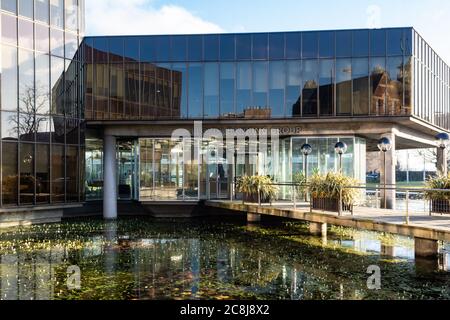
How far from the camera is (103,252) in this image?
1567cm

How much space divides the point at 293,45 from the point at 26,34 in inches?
554

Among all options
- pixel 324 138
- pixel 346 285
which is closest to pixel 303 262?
pixel 346 285

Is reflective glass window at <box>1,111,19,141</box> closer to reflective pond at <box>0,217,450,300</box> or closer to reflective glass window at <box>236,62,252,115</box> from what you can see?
reflective pond at <box>0,217,450,300</box>

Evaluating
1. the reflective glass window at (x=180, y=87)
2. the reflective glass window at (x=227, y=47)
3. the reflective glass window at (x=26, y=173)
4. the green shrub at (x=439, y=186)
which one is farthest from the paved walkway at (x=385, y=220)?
the reflective glass window at (x=26, y=173)

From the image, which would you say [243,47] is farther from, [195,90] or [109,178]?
[109,178]

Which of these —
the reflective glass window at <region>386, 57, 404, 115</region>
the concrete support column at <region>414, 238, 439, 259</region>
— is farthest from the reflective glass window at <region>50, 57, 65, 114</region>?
the concrete support column at <region>414, 238, 439, 259</region>

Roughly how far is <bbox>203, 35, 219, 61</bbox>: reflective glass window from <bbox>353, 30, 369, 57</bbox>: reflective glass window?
7.69 meters

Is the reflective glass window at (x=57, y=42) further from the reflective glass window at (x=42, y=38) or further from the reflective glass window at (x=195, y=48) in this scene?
the reflective glass window at (x=195, y=48)

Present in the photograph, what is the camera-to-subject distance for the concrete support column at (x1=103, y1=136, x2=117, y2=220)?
87.5ft

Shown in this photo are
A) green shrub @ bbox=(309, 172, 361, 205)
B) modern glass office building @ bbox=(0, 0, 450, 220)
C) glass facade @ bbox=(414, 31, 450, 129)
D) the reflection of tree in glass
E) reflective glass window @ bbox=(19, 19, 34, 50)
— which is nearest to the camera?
green shrub @ bbox=(309, 172, 361, 205)

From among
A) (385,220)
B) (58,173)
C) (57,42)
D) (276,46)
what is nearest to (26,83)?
(57,42)

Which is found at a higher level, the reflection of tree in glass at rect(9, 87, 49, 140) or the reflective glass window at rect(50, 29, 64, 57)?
the reflective glass window at rect(50, 29, 64, 57)

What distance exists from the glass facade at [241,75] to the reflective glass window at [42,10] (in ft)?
9.77

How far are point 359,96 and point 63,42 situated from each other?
16.3 meters
